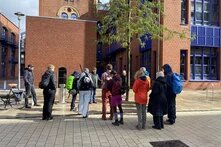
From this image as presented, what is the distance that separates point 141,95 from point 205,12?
67.1 feet

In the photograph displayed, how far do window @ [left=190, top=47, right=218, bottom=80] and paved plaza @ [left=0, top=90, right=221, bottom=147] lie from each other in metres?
15.4

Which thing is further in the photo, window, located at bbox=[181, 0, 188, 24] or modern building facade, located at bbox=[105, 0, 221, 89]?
window, located at bbox=[181, 0, 188, 24]

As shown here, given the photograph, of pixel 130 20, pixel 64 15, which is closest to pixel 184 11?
pixel 130 20

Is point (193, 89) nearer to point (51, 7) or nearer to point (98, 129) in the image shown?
point (98, 129)

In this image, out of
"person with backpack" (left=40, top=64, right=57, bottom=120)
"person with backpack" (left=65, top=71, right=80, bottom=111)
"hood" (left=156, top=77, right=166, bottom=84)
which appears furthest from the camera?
"person with backpack" (left=65, top=71, right=80, bottom=111)

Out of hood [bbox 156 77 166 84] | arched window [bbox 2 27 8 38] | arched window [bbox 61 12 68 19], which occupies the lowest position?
hood [bbox 156 77 166 84]

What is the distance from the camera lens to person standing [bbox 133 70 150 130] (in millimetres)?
9492

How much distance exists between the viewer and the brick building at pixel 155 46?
1034 inches

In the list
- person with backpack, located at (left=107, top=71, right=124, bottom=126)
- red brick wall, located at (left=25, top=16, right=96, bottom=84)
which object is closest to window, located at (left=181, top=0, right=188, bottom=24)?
red brick wall, located at (left=25, top=16, right=96, bottom=84)

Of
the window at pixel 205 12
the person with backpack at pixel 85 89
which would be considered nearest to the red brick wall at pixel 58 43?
the window at pixel 205 12

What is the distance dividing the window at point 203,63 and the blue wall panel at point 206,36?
1.89 ft

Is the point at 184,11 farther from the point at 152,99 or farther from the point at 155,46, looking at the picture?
the point at 152,99

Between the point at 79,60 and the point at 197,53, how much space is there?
12.7 m

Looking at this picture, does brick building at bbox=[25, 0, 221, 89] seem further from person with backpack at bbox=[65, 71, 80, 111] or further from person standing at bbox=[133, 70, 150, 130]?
person standing at bbox=[133, 70, 150, 130]
